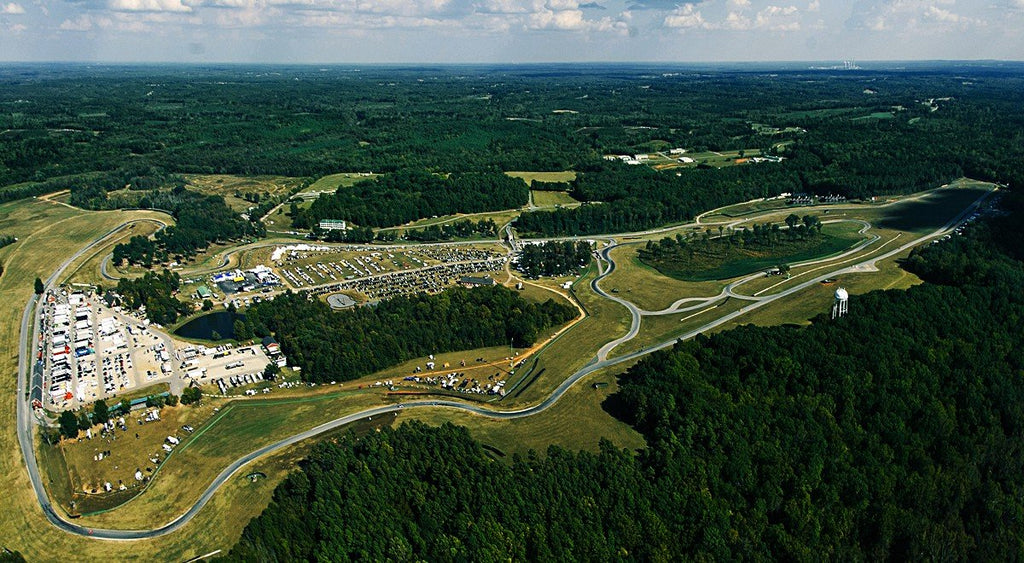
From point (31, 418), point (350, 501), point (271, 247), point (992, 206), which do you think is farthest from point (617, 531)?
point (992, 206)

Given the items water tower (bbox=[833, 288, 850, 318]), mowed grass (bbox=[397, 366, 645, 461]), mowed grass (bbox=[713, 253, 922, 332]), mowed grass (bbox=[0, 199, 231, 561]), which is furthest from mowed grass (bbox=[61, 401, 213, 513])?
water tower (bbox=[833, 288, 850, 318])

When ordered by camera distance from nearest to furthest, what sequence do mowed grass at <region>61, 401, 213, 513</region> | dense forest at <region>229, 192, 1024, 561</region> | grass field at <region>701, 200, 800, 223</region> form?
dense forest at <region>229, 192, 1024, 561</region> → mowed grass at <region>61, 401, 213, 513</region> → grass field at <region>701, 200, 800, 223</region>

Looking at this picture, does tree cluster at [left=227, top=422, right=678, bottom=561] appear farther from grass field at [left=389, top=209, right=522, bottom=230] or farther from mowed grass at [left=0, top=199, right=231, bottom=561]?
grass field at [left=389, top=209, right=522, bottom=230]

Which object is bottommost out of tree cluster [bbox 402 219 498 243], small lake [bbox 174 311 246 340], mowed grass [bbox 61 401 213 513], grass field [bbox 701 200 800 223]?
mowed grass [bbox 61 401 213 513]

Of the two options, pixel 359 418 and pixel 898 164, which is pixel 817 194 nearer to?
pixel 898 164

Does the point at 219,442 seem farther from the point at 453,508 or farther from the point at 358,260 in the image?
the point at 358,260

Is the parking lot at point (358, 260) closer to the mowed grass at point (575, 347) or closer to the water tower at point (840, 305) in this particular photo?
the mowed grass at point (575, 347)

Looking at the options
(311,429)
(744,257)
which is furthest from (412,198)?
(311,429)
